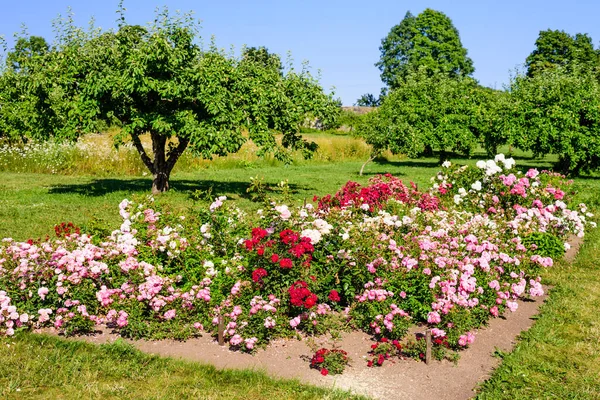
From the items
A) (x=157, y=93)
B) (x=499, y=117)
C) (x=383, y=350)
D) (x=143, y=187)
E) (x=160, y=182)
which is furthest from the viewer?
(x=499, y=117)

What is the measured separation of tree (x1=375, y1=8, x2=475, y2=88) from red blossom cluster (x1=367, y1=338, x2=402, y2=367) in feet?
190

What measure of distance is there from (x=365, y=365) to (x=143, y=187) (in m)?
13.0

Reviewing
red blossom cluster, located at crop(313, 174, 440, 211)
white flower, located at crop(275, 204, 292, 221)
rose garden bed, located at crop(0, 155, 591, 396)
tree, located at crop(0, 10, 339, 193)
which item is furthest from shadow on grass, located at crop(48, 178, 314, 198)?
white flower, located at crop(275, 204, 292, 221)

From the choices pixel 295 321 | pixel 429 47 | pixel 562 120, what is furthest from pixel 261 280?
pixel 429 47

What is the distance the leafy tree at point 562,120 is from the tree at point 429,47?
38.9 metres

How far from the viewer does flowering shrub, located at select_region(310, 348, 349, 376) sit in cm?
488

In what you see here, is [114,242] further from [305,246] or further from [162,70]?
[162,70]

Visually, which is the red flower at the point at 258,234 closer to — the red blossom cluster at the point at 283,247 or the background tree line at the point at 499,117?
the red blossom cluster at the point at 283,247

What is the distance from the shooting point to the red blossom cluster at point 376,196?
29.1ft

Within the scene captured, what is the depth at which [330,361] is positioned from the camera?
4.91 metres

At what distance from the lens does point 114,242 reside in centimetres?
677

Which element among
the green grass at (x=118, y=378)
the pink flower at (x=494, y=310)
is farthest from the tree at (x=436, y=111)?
the green grass at (x=118, y=378)

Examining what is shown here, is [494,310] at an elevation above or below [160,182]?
below

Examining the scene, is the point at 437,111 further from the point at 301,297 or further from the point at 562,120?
the point at 301,297
